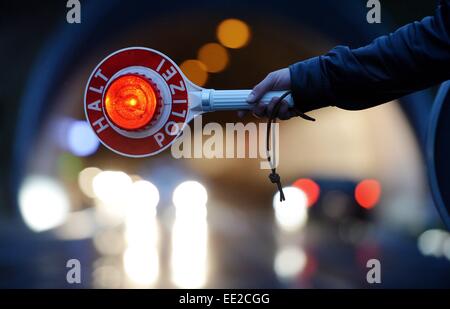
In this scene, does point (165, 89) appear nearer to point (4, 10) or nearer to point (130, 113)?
point (130, 113)

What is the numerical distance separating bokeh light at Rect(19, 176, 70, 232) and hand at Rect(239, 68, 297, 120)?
1.92 ft

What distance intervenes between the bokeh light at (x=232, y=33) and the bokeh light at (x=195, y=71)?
0.09 m

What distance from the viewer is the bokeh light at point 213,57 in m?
1.48

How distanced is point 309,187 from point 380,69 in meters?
0.44

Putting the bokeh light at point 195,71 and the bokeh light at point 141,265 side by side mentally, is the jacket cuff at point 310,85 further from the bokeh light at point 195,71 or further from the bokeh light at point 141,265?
the bokeh light at point 141,265

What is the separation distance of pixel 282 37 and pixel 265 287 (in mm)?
662

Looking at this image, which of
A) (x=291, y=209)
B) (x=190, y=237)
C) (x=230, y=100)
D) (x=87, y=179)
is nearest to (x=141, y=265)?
(x=190, y=237)

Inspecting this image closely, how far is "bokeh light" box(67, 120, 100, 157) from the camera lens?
1.49 m

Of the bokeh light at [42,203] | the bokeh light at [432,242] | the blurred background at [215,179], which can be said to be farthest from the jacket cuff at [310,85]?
the bokeh light at [42,203]

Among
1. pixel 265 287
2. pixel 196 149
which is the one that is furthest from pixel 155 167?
pixel 265 287

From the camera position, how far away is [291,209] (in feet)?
4.88

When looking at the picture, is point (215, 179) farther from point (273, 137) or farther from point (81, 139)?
point (81, 139)

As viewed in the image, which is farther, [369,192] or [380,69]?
[369,192]

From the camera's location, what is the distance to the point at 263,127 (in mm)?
1470
